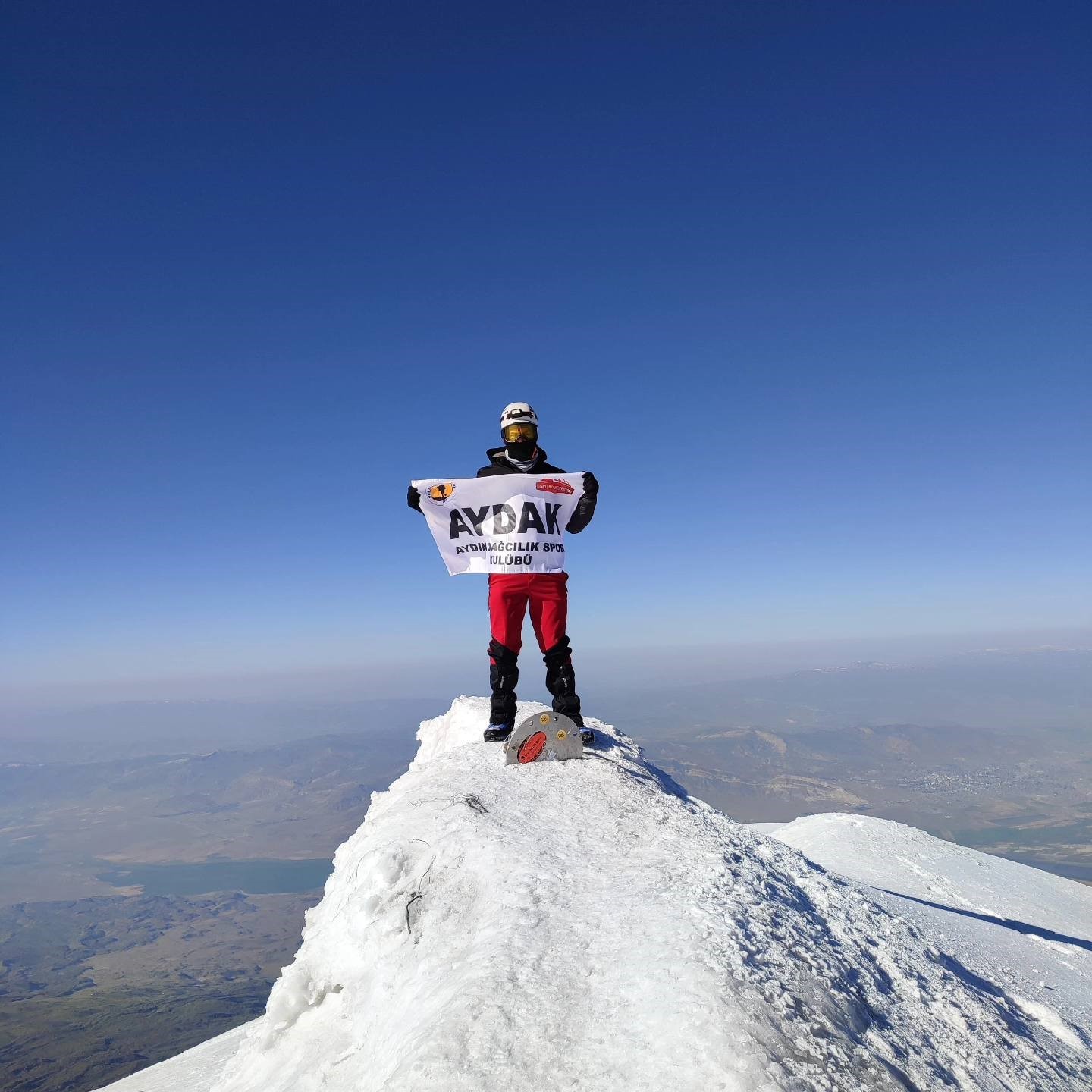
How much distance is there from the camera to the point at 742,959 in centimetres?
354

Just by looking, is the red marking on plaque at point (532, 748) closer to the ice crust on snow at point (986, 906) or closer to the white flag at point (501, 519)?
the white flag at point (501, 519)

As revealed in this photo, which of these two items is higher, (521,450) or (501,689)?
(521,450)

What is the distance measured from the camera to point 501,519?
7996 mm

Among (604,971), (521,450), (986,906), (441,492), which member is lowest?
(986,906)

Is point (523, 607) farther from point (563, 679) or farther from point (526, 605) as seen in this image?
point (563, 679)

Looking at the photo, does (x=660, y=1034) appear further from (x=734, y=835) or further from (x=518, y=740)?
(x=518, y=740)

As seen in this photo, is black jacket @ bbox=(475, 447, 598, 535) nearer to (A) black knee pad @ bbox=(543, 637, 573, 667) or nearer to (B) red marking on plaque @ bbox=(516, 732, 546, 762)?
(A) black knee pad @ bbox=(543, 637, 573, 667)

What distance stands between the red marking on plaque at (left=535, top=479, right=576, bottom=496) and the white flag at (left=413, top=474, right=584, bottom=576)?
10 mm

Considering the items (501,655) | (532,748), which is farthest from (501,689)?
(532,748)

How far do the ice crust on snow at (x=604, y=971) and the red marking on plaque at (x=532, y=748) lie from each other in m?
0.30

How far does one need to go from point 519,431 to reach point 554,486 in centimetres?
88

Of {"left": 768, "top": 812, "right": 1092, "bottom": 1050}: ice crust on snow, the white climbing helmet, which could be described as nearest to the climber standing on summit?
the white climbing helmet

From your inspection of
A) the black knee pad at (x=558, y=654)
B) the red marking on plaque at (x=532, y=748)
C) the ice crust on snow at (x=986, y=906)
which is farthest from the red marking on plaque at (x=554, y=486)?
the ice crust on snow at (x=986, y=906)

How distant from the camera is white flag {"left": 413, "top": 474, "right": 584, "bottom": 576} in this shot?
7.90 m
